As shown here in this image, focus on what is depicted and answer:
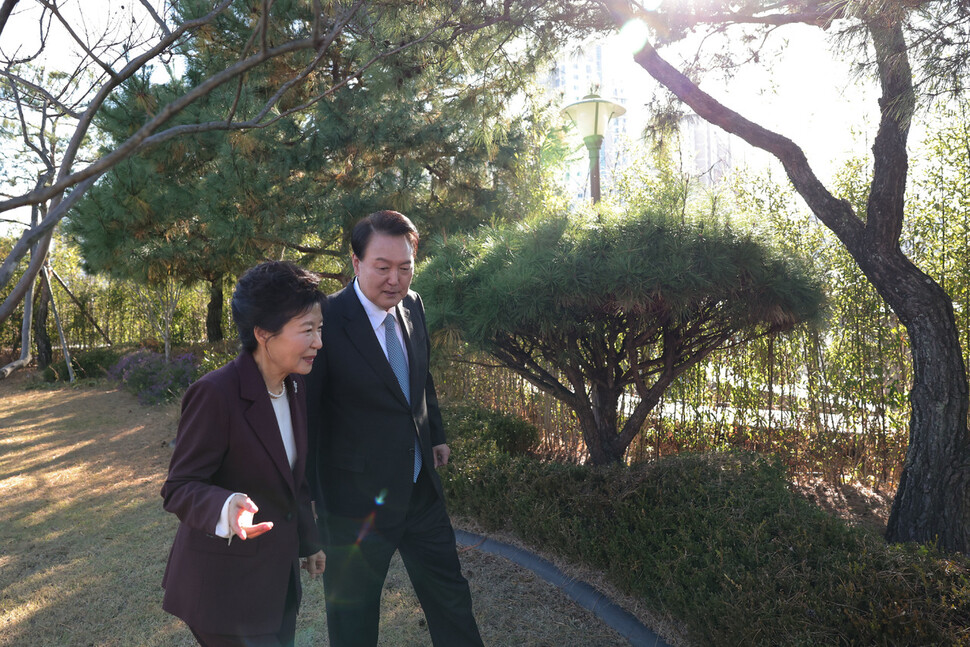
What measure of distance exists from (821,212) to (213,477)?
140 inches

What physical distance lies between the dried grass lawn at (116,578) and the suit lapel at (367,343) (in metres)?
1.40

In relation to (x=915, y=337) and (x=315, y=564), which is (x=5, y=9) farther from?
(x=915, y=337)

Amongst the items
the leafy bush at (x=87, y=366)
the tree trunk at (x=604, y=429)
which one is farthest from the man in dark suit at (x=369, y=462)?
the leafy bush at (x=87, y=366)

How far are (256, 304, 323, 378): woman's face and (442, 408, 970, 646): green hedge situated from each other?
5.97 ft

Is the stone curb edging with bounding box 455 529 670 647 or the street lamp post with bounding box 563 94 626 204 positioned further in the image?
the street lamp post with bounding box 563 94 626 204

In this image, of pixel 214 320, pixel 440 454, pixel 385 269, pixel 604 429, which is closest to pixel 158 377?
pixel 214 320

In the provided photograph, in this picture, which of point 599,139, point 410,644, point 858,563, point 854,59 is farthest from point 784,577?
point 599,139

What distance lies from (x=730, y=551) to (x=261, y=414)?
6.66 ft

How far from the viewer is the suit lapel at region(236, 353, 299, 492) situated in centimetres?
166

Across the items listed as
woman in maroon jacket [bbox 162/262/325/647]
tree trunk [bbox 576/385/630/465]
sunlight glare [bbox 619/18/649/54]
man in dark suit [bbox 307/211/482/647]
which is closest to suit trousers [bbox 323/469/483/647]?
man in dark suit [bbox 307/211/482/647]

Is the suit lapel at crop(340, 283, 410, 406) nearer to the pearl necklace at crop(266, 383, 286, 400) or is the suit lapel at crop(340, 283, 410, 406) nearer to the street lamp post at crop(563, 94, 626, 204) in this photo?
the pearl necklace at crop(266, 383, 286, 400)

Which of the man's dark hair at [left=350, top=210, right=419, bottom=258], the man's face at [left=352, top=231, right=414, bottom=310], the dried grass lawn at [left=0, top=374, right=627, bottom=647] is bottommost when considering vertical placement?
the dried grass lawn at [left=0, top=374, right=627, bottom=647]

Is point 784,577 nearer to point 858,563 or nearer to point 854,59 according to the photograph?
point 858,563

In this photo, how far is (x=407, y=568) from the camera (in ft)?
7.68
